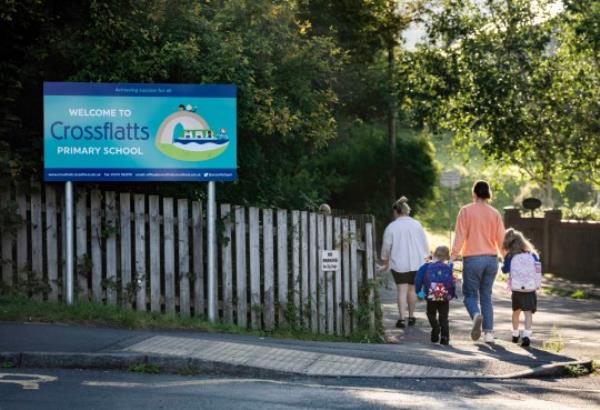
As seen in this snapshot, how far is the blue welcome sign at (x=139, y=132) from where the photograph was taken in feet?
42.3

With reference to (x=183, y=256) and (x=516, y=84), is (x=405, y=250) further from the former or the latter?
(x=516, y=84)

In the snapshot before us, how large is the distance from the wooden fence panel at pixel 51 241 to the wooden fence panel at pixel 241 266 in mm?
2157

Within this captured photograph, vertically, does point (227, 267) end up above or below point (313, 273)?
above

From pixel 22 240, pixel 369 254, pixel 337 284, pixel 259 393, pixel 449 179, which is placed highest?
pixel 449 179

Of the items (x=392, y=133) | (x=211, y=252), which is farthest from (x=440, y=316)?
(x=392, y=133)

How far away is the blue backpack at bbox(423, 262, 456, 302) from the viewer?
1327cm

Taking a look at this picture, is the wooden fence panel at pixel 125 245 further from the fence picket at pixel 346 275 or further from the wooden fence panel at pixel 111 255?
the fence picket at pixel 346 275

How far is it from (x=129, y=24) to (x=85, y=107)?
187 cm

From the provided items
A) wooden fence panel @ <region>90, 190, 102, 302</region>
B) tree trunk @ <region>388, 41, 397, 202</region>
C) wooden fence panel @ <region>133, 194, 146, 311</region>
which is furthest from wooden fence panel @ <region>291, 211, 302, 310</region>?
tree trunk @ <region>388, 41, 397, 202</region>

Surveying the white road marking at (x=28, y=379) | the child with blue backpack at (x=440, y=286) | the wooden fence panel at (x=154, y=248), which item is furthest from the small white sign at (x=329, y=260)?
the white road marking at (x=28, y=379)

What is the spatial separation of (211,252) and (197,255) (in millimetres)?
485

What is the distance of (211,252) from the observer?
43.0 ft

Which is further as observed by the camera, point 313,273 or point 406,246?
point 406,246

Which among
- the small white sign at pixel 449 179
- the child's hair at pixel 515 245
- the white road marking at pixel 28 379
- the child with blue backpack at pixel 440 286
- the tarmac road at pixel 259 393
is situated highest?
the small white sign at pixel 449 179
